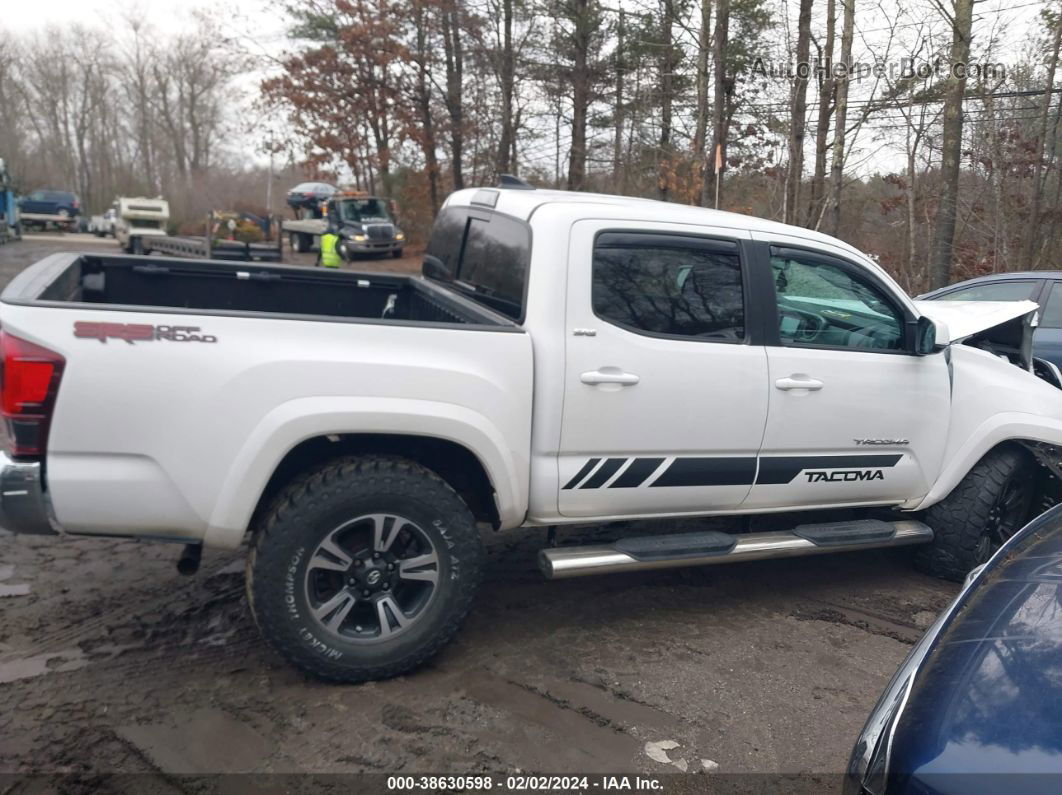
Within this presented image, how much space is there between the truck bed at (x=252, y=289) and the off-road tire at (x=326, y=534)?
863mm

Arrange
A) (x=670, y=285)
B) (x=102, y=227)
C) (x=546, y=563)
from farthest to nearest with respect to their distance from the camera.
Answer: (x=102, y=227)
(x=670, y=285)
(x=546, y=563)

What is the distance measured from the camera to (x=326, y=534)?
341 centimetres

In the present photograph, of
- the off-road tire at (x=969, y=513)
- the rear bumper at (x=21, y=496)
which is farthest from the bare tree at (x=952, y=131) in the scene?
the rear bumper at (x=21, y=496)

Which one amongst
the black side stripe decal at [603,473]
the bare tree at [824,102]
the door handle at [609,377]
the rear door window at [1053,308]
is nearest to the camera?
the door handle at [609,377]

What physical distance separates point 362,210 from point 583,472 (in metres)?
27.3

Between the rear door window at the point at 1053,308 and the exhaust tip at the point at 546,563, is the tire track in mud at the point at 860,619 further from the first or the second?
the rear door window at the point at 1053,308

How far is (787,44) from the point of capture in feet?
50.2

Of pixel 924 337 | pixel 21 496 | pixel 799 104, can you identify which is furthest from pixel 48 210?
pixel 924 337

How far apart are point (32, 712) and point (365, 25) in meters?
30.5

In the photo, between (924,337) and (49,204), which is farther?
(49,204)

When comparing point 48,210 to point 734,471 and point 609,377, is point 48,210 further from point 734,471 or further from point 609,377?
point 734,471

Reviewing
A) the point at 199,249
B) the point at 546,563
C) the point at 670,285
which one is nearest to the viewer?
the point at 546,563

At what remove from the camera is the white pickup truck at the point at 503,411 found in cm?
314

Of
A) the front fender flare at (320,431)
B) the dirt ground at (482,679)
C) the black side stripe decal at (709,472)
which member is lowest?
the dirt ground at (482,679)
